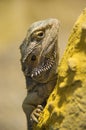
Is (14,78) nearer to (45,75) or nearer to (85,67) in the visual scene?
(45,75)

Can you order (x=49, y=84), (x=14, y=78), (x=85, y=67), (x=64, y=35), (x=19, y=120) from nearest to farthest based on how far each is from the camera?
(x=85, y=67) < (x=49, y=84) < (x=19, y=120) < (x=14, y=78) < (x=64, y=35)

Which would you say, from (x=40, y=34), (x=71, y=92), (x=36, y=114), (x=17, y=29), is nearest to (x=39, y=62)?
(x=40, y=34)

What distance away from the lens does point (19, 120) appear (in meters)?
5.30

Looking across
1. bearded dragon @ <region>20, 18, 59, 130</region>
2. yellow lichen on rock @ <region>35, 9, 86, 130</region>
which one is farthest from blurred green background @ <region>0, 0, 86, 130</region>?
yellow lichen on rock @ <region>35, 9, 86, 130</region>

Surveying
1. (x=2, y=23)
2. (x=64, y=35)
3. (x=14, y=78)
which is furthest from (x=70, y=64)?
(x=2, y=23)

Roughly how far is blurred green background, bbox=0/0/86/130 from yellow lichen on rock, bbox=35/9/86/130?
3233 millimetres

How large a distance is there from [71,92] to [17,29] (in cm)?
498

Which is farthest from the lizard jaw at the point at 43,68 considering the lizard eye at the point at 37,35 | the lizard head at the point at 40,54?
the lizard eye at the point at 37,35

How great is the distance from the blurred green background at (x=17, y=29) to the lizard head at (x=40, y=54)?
9.59ft

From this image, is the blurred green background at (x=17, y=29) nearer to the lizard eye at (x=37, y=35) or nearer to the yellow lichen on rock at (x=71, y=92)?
the lizard eye at (x=37, y=35)

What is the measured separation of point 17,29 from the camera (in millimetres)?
7027

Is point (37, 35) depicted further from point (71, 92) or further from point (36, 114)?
point (71, 92)

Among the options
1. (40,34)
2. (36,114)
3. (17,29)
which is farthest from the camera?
(17,29)

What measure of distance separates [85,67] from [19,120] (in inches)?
130
